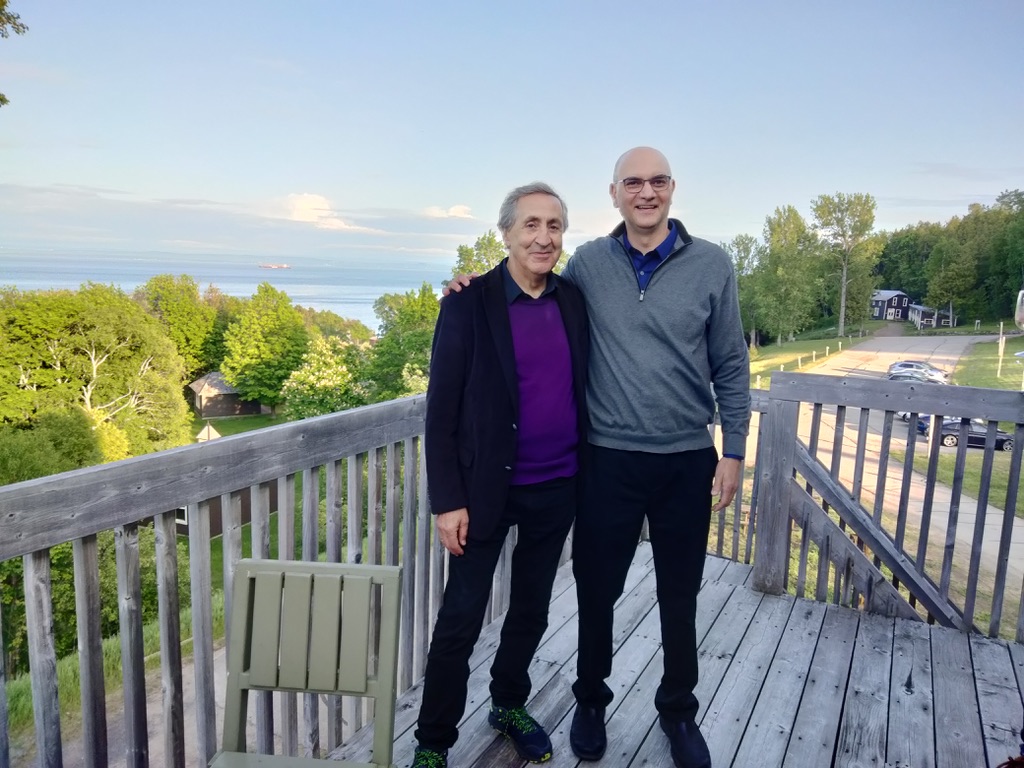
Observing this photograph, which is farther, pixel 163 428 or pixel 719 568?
pixel 163 428

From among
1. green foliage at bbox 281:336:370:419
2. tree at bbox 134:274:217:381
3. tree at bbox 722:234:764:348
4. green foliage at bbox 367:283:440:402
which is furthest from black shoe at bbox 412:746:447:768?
tree at bbox 134:274:217:381

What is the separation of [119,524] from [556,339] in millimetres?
995

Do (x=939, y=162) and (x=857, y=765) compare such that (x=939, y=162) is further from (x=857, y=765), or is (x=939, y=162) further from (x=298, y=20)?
(x=857, y=765)

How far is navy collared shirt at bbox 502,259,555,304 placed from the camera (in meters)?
1.70

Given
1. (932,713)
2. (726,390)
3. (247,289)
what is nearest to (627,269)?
(726,390)

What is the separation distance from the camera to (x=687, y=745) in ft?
Result: 6.14

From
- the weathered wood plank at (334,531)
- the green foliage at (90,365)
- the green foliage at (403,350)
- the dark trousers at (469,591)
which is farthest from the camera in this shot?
the green foliage at (403,350)

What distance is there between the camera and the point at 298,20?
62031mm

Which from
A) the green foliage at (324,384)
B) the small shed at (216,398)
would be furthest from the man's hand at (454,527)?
the small shed at (216,398)

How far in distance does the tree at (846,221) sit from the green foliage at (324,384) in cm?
2374

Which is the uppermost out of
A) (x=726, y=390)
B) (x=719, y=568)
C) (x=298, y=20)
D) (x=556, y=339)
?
(x=298, y=20)

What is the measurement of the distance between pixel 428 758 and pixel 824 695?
1295 millimetres

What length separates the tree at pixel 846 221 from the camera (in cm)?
3466

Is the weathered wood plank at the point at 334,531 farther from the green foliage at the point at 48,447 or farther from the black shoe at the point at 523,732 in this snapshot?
the green foliage at the point at 48,447
